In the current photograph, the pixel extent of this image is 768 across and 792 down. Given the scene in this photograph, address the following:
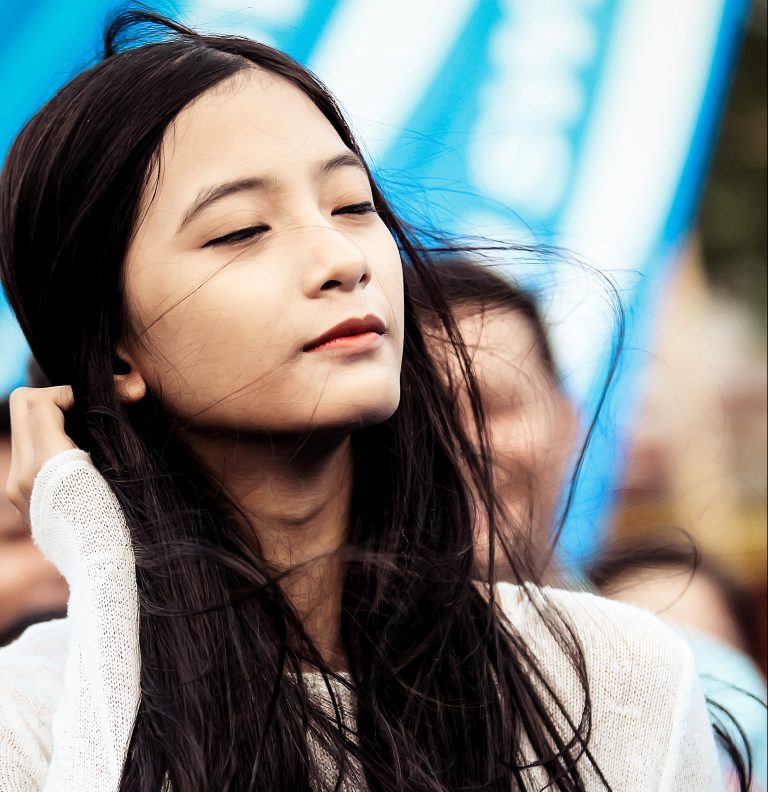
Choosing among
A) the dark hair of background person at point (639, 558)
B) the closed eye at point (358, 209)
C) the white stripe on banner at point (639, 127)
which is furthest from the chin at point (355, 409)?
the white stripe on banner at point (639, 127)

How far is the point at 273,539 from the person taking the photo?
1.28 meters

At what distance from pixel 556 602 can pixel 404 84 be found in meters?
1.16

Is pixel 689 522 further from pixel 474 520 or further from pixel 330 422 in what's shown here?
pixel 330 422

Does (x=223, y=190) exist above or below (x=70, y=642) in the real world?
above

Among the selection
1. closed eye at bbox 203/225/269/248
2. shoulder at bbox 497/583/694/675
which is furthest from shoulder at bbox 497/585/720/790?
closed eye at bbox 203/225/269/248

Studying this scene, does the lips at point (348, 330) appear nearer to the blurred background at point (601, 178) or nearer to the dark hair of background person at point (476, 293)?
the dark hair of background person at point (476, 293)

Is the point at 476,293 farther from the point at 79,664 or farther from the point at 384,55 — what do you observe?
the point at 79,664

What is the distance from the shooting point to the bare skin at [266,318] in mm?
1126

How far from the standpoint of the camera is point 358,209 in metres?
1.27

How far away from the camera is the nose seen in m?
1.12

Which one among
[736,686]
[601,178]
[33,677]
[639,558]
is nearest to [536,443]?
[639,558]

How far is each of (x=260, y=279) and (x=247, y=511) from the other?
1.02ft

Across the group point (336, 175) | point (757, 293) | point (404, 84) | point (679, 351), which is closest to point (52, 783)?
point (336, 175)

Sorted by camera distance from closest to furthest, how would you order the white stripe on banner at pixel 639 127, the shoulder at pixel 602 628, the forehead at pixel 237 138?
1. the forehead at pixel 237 138
2. the shoulder at pixel 602 628
3. the white stripe on banner at pixel 639 127
